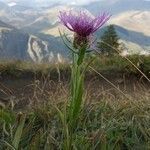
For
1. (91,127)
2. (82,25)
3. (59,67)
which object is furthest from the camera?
(59,67)

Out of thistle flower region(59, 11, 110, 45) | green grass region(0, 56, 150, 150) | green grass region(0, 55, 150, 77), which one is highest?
thistle flower region(59, 11, 110, 45)

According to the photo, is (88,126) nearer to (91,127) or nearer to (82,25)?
(91,127)

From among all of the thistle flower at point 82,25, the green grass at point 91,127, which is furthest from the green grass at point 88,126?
the thistle flower at point 82,25

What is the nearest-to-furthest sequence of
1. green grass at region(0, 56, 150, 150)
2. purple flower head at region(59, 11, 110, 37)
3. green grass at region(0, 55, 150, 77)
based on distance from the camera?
purple flower head at region(59, 11, 110, 37) < green grass at region(0, 56, 150, 150) < green grass at region(0, 55, 150, 77)

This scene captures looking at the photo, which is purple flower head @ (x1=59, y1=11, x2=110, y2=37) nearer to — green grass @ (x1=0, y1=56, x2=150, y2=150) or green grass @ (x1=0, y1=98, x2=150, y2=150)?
green grass @ (x1=0, y1=56, x2=150, y2=150)

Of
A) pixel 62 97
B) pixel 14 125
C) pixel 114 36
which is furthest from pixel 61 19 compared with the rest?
pixel 114 36

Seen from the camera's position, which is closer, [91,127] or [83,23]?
[83,23]

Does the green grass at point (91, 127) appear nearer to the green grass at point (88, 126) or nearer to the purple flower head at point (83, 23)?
the green grass at point (88, 126)

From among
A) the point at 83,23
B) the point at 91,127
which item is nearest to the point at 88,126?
the point at 91,127

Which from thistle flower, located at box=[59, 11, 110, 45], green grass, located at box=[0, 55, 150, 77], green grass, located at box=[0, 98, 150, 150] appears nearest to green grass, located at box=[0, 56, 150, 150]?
green grass, located at box=[0, 98, 150, 150]
